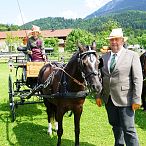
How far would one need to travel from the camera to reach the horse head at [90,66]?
488 cm

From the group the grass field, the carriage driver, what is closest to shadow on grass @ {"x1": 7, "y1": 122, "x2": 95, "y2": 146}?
the grass field

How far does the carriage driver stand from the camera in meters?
8.70

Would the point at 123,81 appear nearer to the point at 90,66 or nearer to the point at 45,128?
the point at 90,66

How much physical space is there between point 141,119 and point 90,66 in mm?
4351

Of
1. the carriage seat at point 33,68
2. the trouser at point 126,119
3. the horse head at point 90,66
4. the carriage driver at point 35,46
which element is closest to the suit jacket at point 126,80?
the trouser at point 126,119

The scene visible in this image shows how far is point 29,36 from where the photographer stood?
29.0 feet

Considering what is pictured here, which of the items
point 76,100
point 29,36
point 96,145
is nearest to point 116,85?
point 76,100

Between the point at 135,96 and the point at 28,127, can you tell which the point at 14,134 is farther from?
the point at 135,96

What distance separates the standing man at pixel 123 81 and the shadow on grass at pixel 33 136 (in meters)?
2.11

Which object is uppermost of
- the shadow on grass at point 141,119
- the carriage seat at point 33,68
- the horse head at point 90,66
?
the horse head at point 90,66

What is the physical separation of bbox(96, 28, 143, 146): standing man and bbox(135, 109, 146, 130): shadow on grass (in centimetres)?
318

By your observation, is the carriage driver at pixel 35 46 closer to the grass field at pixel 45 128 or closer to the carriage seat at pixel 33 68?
the carriage seat at pixel 33 68

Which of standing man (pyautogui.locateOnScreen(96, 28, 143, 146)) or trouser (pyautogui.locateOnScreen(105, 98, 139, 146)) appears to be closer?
standing man (pyautogui.locateOnScreen(96, 28, 143, 146))

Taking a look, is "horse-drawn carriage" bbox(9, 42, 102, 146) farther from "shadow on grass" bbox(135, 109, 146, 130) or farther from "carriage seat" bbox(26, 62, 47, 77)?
"shadow on grass" bbox(135, 109, 146, 130)
